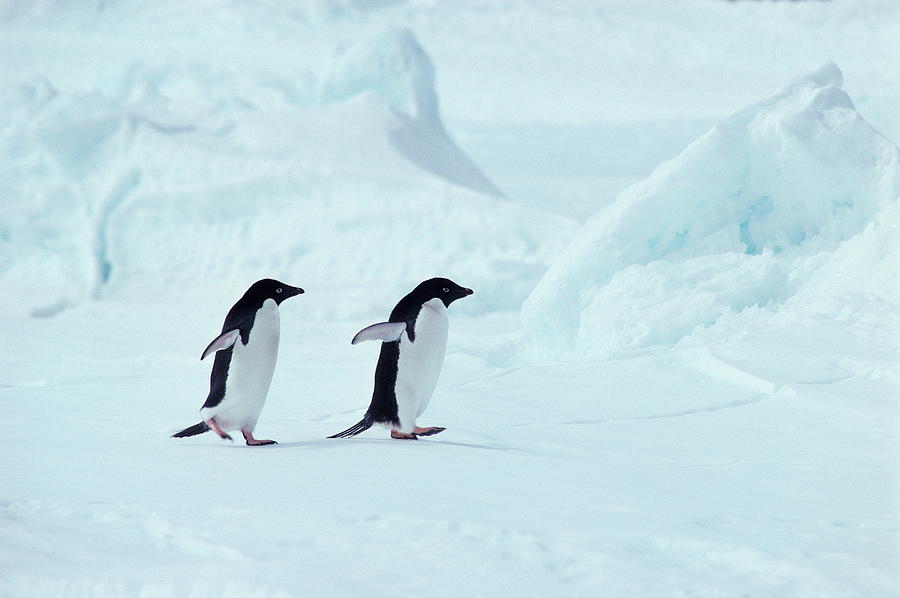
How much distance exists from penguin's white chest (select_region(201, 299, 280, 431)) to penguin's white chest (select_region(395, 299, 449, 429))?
1.47ft

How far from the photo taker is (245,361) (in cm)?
351

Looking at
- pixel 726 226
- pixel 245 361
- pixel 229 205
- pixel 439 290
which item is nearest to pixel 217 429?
pixel 245 361

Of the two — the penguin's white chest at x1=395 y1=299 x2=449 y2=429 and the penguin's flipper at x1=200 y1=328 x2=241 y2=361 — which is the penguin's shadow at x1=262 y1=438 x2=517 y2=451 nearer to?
the penguin's white chest at x1=395 y1=299 x2=449 y2=429

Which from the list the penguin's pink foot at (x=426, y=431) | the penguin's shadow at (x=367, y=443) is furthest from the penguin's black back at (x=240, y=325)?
the penguin's pink foot at (x=426, y=431)

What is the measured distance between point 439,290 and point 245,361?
72 centimetres

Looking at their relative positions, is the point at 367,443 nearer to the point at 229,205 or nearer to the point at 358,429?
the point at 358,429

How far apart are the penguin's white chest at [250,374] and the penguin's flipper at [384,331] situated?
355 millimetres

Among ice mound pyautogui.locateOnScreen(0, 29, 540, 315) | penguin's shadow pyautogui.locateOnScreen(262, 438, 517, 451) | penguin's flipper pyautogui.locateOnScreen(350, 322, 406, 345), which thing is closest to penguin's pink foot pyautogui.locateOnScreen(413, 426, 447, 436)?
penguin's shadow pyautogui.locateOnScreen(262, 438, 517, 451)

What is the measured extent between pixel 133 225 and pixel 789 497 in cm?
1031

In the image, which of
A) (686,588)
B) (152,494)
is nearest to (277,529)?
(152,494)

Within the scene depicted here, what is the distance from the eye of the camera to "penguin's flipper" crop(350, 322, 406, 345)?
341cm

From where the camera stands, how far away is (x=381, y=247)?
439 inches

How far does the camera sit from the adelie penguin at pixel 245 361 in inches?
138

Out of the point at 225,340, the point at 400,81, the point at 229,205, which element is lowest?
the point at 225,340
